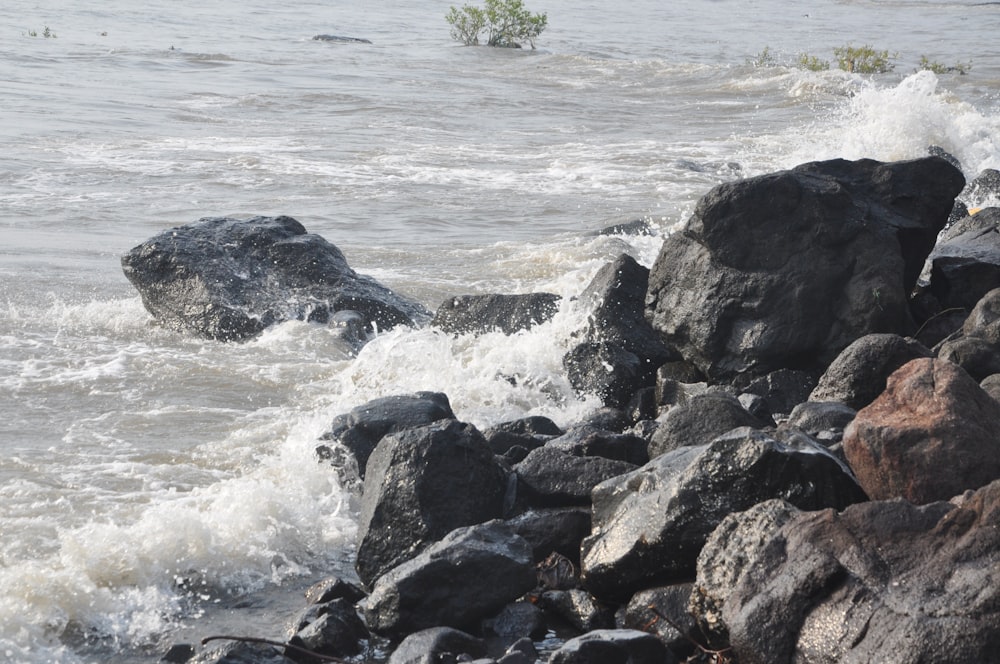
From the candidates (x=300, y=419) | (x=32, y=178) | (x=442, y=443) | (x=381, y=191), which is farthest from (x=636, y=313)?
(x=32, y=178)

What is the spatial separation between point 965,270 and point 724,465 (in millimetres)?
3764

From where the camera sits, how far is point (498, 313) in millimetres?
8859

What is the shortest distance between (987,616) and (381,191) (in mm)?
12585

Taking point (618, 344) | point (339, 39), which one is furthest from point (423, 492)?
point (339, 39)

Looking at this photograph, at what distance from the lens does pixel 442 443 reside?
18.1 ft

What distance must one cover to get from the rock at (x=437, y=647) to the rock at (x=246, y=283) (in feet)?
17.2

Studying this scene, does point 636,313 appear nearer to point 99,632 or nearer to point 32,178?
point 99,632

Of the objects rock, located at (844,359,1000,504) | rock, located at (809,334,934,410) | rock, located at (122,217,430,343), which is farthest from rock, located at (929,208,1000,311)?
rock, located at (122,217,430,343)

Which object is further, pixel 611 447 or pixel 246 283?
pixel 246 283

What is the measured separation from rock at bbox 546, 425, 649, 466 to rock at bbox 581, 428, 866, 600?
1.18 metres

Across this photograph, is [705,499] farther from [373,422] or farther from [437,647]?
[373,422]

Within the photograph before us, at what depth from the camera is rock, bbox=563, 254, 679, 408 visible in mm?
7582

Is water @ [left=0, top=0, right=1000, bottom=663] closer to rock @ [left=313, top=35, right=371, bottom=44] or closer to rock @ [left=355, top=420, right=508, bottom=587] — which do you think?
rock @ [left=355, top=420, right=508, bottom=587]

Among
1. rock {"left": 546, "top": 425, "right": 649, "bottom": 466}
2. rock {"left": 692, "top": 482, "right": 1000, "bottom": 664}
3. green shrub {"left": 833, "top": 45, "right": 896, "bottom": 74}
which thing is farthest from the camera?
green shrub {"left": 833, "top": 45, "right": 896, "bottom": 74}
